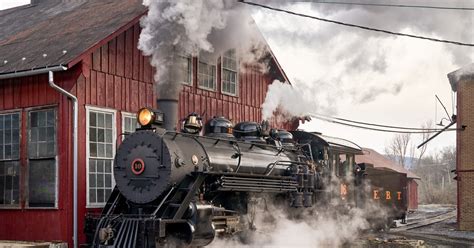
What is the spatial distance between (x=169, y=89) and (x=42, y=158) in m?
3.19

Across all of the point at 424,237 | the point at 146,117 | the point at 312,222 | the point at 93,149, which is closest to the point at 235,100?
the point at 312,222

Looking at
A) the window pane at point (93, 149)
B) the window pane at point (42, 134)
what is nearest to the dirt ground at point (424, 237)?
the window pane at point (93, 149)

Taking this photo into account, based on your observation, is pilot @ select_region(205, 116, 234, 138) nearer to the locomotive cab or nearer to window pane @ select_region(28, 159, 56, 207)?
the locomotive cab

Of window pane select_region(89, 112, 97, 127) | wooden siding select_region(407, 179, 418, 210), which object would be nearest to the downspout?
window pane select_region(89, 112, 97, 127)

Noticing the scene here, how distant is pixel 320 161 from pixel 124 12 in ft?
19.4

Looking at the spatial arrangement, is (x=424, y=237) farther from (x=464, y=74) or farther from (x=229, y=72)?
(x=229, y=72)

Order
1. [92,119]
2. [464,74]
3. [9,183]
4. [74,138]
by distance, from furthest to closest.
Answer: [464,74] < [9,183] < [92,119] < [74,138]

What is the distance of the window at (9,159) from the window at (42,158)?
0.40 meters

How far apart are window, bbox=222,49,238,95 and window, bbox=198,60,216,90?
1.71ft

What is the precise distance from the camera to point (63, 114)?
12.7 m

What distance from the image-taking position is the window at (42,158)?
1284 cm

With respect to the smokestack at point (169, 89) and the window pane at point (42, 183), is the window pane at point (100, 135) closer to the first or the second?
the window pane at point (42, 183)

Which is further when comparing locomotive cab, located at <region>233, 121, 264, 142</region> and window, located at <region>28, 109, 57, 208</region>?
locomotive cab, located at <region>233, 121, 264, 142</region>

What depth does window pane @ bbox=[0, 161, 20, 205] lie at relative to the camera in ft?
44.0
